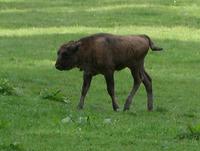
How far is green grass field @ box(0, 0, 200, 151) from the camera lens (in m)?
12.3

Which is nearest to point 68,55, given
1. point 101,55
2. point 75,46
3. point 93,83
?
point 75,46

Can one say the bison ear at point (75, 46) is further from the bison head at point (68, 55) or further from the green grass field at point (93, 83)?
the green grass field at point (93, 83)

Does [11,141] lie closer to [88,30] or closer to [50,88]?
[50,88]

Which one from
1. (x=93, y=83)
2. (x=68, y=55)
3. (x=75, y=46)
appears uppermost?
(x=75, y=46)

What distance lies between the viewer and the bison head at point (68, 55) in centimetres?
1664

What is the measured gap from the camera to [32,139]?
471 inches

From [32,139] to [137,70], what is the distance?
18.3ft

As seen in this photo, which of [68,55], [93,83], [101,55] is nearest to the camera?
[101,55]

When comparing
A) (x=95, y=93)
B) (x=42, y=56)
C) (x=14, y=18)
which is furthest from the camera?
(x=14, y=18)

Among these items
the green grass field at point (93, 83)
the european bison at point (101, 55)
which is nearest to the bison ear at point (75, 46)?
the european bison at point (101, 55)

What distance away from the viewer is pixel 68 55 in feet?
54.9

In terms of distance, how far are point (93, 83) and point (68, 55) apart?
17.9 feet

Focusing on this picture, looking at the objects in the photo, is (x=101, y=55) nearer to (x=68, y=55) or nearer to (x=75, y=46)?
(x=75, y=46)

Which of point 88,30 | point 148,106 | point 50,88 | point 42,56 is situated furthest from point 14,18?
point 148,106
